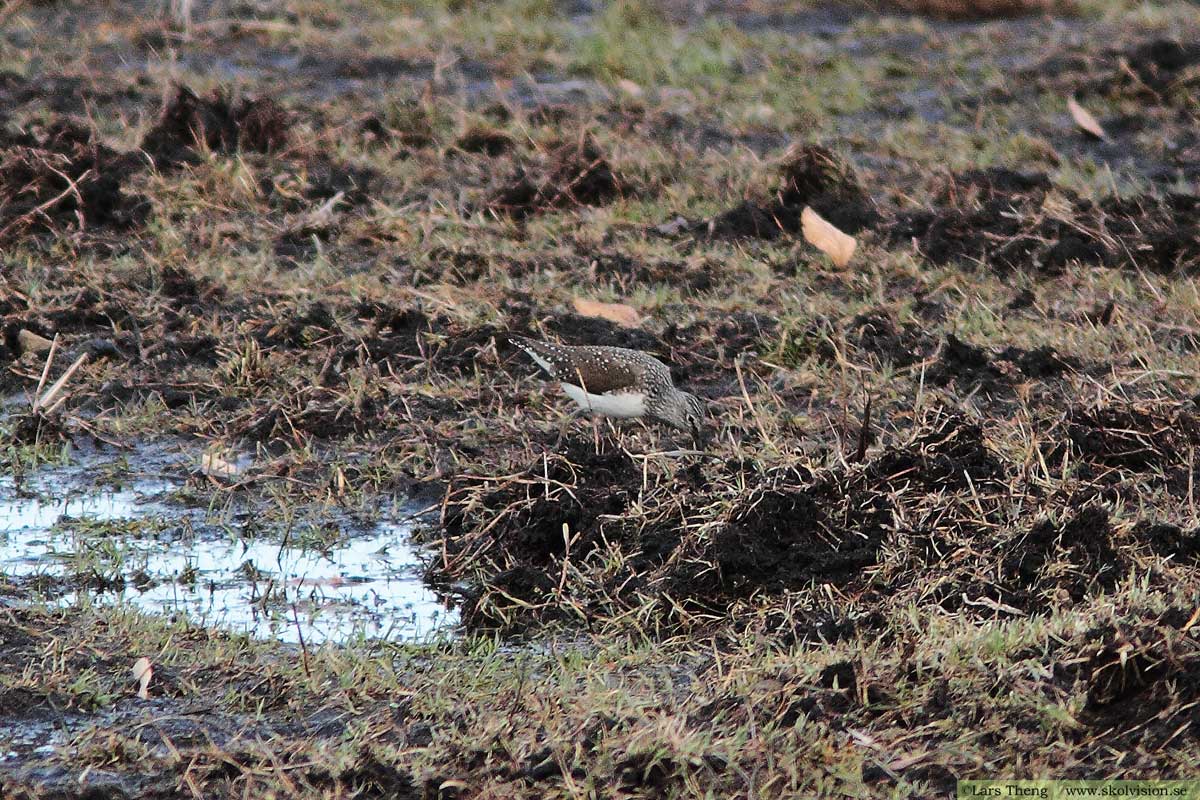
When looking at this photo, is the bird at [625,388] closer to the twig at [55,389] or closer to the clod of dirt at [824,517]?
the clod of dirt at [824,517]

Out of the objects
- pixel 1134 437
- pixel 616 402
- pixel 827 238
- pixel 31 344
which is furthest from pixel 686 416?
pixel 31 344

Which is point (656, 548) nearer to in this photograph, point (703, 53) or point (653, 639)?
point (653, 639)

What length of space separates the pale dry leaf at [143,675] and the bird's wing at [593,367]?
2.54 m

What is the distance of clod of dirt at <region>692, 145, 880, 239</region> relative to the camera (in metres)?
9.29

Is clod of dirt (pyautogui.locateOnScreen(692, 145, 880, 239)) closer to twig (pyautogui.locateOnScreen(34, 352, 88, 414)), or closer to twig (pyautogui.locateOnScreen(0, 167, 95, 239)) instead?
twig (pyautogui.locateOnScreen(0, 167, 95, 239))

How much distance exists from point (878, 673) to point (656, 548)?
1.33m

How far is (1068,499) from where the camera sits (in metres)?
5.88

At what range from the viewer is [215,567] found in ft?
20.0

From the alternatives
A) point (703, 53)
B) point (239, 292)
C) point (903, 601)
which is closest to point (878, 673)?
point (903, 601)

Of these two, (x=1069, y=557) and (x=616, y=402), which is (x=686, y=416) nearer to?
(x=616, y=402)

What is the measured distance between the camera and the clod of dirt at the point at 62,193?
9.05 meters

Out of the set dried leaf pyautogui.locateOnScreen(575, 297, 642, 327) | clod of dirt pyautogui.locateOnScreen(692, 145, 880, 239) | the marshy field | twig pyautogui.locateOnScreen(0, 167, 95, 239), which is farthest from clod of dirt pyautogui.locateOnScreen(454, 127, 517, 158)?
dried leaf pyautogui.locateOnScreen(575, 297, 642, 327)

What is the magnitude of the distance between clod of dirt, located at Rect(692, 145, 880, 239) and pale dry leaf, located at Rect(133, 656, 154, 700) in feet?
16.1

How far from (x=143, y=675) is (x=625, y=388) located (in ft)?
8.80
